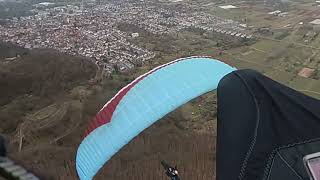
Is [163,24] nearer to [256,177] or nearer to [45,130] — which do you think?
[45,130]

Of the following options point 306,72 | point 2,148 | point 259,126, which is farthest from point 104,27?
point 259,126

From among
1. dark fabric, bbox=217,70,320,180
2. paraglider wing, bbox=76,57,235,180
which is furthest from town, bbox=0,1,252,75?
dark fabric, bbox=217,70,320,180

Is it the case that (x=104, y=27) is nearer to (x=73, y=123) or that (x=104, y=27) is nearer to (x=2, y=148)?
(x=73, y=123)

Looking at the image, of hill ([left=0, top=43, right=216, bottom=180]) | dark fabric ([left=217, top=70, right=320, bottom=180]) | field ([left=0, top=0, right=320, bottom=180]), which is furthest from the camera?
field ([left=0, top=0, right=320, bottom=180])

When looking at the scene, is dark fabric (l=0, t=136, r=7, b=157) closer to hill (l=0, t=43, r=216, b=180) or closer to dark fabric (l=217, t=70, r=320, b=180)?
dark fabric (l=217, t=70, r=320, b=180)

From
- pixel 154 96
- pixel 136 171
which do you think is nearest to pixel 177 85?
pixel 154 96

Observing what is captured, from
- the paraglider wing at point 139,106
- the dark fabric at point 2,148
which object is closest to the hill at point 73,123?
the paraglider wing at point 139,106

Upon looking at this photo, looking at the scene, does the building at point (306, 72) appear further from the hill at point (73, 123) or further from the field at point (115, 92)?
the hill at point (73, 123)
